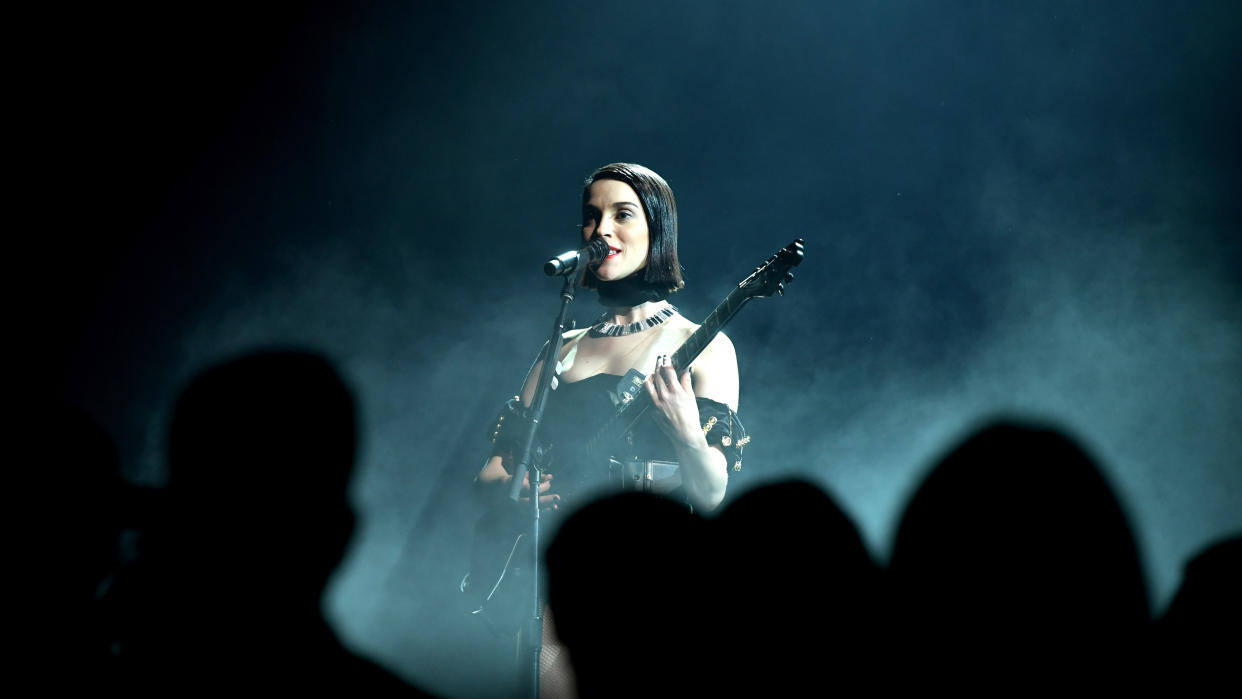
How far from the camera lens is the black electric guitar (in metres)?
1.98

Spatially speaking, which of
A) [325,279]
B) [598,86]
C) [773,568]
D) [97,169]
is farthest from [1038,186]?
[97,169]

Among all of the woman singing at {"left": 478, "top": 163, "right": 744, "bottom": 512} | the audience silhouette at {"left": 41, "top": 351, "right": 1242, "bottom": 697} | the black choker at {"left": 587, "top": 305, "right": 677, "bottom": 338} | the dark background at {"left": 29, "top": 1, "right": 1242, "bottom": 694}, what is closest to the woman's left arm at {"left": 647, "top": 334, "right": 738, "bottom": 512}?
the woman singing at {"left": 478, "top": 163, "right": 744, "bottom": 512}

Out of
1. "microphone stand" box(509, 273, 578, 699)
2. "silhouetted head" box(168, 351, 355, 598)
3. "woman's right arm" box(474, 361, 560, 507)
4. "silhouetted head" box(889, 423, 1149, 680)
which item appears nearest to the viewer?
"silhouetted head" box(889, 423, 1149, 680)

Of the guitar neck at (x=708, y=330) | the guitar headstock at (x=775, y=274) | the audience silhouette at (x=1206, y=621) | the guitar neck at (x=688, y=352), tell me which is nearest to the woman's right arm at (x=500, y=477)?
the guitar neck at (x=688, y=352)

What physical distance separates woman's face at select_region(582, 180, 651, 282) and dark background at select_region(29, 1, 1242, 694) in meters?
0.55

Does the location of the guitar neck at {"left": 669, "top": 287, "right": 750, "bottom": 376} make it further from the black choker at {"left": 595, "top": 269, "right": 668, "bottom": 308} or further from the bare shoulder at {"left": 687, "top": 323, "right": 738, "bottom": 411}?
the black choker at {"left": 595, "top": 269, "right": 668, "bottom": 308}

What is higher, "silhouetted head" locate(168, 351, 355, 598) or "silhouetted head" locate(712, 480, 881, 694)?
"silhouetted head" locate(168, 351, 355, 598)

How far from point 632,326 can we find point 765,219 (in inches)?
36.8

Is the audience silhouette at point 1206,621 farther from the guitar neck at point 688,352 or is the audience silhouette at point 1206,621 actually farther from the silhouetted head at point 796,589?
the guitar neck at point 688,352

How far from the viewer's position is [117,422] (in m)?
2.28

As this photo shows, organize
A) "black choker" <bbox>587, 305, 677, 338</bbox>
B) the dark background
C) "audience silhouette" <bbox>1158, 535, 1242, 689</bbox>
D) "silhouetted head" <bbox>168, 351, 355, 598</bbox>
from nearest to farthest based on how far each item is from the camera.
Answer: "audience silhouette" <bbox>1158, 535, 1242, 689</bbox> → "silhouetted head" <bbox>168, 351, 355, 598</bbox> → "black choker" <bbox>587, 305, 677, 338</bbox> → the dark background

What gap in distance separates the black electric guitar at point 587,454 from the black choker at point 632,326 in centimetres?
19

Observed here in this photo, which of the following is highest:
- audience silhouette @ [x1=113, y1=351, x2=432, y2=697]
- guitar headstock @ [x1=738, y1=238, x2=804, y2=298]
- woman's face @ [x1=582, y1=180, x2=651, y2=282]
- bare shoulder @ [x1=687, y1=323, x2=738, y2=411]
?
woman's face @ [x1=582, y1=180, x2=651, y2=282]

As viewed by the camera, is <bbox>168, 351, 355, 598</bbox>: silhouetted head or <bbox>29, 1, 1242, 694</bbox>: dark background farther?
<bbox>29, 1, 1242, 694</bbox>: dark background
